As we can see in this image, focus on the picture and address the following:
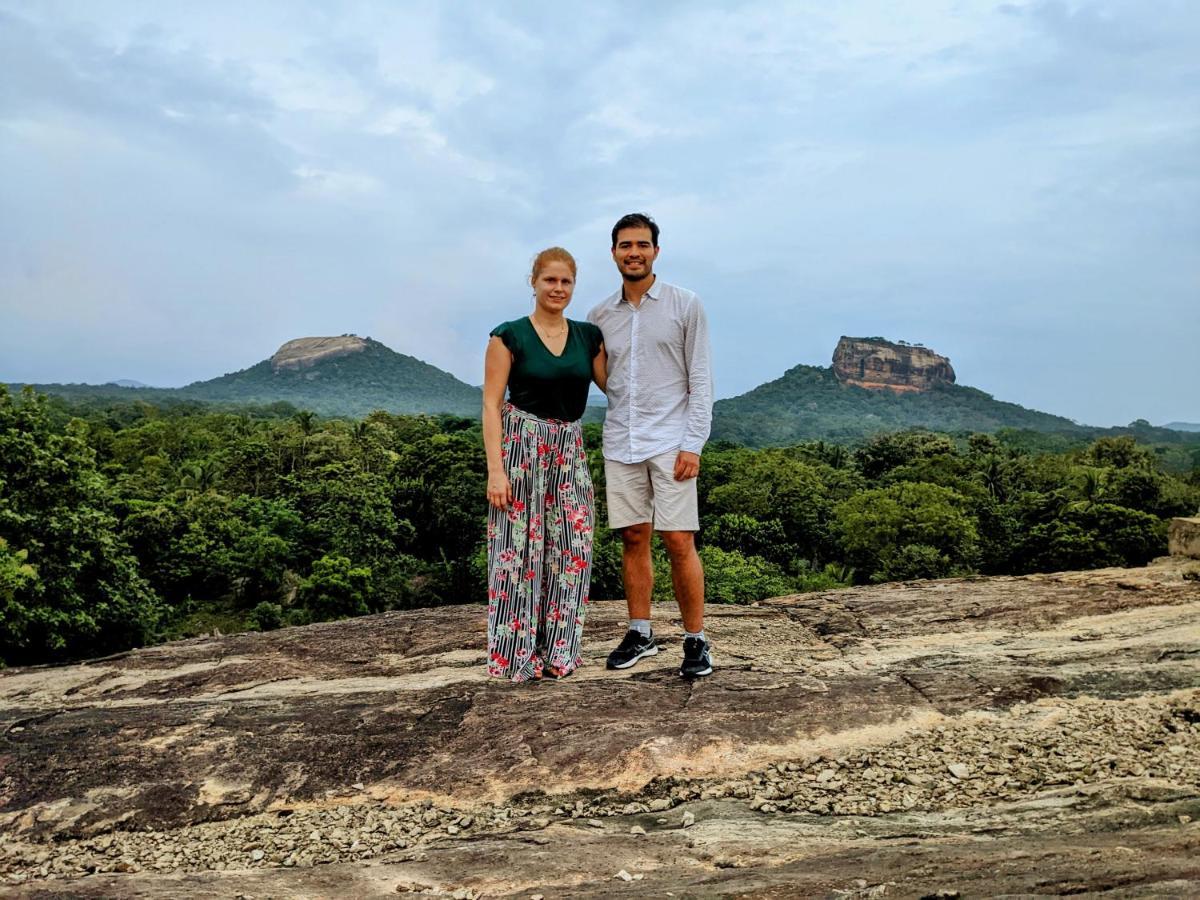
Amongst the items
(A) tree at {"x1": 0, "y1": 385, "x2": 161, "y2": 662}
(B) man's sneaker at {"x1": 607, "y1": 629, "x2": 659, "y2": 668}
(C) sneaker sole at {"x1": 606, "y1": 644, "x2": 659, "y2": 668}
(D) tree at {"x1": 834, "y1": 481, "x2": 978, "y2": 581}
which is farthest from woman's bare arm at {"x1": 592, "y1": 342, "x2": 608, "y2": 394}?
(D) tree at {"x1": 834, "y1": 481, "x2": 978, "y2": 581}

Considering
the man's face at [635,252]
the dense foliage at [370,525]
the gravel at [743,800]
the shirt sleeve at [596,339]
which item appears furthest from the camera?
the dense foliage at [370,525]

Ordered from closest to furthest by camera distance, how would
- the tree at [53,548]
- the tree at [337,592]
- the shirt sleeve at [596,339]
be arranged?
the shirt sleeve at [596,339]
the tree at [53,548]
the tree at [337,592]

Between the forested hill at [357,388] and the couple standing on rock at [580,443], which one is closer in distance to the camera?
the couple standing on rock at [580,443]

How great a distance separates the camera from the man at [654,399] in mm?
4559

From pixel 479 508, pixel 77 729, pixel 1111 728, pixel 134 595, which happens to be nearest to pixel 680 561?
pixel 1111 728

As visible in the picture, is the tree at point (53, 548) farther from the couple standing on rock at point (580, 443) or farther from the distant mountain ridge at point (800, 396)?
the distant mountain ridge at point (800, 396)

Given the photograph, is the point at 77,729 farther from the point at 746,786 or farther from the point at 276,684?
the point at 746,786

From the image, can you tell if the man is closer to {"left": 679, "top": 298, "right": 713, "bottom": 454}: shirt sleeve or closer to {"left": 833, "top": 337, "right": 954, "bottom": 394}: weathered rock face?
{"left": 679, "top": 298, "right": 713, "bottom": 454}: shirt sleeve

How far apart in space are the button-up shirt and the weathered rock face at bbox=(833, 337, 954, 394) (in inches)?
6793

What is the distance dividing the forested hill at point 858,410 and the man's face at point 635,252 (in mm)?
131688

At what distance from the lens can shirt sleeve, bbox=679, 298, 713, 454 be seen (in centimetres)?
457

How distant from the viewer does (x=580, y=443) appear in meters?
4.85

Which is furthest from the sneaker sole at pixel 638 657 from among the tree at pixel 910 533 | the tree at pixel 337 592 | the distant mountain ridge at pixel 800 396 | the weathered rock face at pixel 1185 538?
the distant mountain ridge at pixel 800 396

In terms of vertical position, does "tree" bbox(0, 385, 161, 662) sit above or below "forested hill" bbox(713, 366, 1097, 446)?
below
